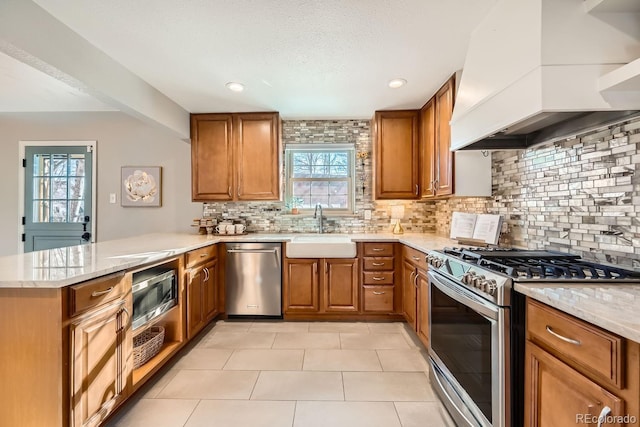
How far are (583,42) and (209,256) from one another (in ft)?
9.92

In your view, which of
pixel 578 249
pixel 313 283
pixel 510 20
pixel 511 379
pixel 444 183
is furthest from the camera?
pixel 313 283

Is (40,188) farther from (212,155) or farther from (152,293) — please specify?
(152,293)

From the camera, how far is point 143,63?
2.32m

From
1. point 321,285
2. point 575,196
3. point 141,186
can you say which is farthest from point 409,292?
point 141,186

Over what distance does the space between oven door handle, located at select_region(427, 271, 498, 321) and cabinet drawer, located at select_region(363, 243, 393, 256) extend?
1067 mm

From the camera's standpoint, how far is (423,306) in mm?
2438

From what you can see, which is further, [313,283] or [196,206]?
[196,206]

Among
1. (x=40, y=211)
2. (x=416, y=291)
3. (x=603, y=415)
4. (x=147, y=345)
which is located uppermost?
(x=40, y=211)

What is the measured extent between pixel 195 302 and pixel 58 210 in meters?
2.44

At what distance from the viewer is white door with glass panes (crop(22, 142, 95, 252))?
3.62m

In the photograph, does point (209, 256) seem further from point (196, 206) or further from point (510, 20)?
point (510, 20)

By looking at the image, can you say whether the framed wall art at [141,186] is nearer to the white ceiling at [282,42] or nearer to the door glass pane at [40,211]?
the door glass pane at [40,211]

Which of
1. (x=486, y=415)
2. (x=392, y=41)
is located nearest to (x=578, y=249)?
(x=486, y=415)

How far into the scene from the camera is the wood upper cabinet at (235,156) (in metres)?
3.46
